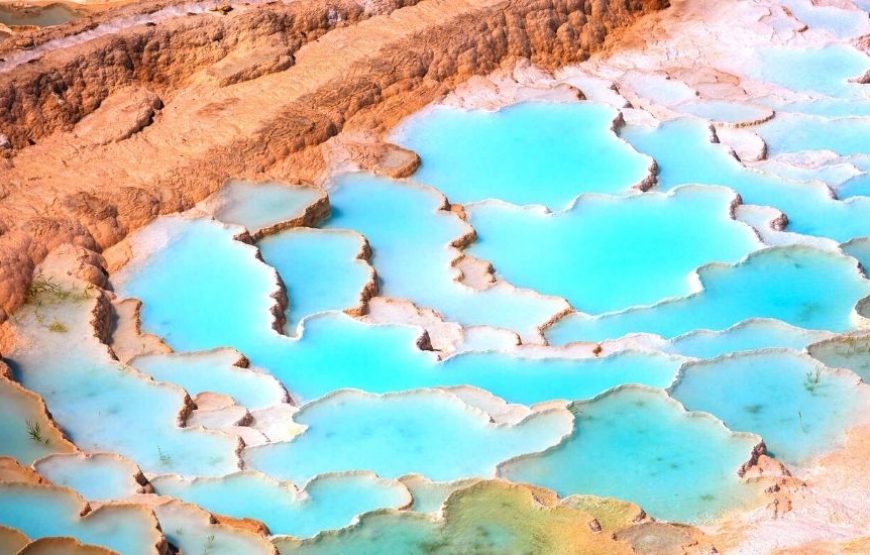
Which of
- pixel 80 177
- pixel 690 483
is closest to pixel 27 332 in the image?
pixel 80 177

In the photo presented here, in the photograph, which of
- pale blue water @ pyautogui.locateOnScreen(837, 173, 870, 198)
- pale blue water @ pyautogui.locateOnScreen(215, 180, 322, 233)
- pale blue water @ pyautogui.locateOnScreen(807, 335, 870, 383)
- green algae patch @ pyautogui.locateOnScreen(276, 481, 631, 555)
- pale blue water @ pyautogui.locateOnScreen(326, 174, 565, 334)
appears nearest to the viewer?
green algae patch @ pyautogui.locateOnScreen(276, 481, 631, 555)

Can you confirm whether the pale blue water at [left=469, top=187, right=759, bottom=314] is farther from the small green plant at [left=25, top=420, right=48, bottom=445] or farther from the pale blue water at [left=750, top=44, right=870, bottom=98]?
the small green plant at [left=25, top=420, right=48, bottom=445]

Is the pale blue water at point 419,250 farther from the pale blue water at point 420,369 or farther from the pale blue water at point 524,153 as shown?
the pale blue water at point 420,369

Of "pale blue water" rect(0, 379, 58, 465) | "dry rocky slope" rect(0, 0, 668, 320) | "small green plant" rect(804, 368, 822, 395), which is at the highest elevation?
"dry rocky slope" rect(0, 0, 668, 320)

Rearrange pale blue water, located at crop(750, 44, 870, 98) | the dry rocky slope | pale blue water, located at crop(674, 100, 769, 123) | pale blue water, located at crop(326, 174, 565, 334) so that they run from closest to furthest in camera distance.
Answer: pale blue water, located at crop(326, 174, 565, 334) < the dry rocky slope < pale blue water, located at crop(674, 100, 769, 123) < pale blue water, located at crop(750, 44, 870, 98)

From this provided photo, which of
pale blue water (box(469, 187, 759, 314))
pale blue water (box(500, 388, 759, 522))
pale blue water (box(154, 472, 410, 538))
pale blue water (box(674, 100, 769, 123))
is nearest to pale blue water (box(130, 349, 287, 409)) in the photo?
pale blue water (box(154, 472, 410, 538))

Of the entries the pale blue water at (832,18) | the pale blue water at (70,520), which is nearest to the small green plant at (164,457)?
the pale blue water at (70,520)

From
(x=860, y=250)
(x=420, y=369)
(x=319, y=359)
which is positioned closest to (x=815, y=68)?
(x=860, y=250)
